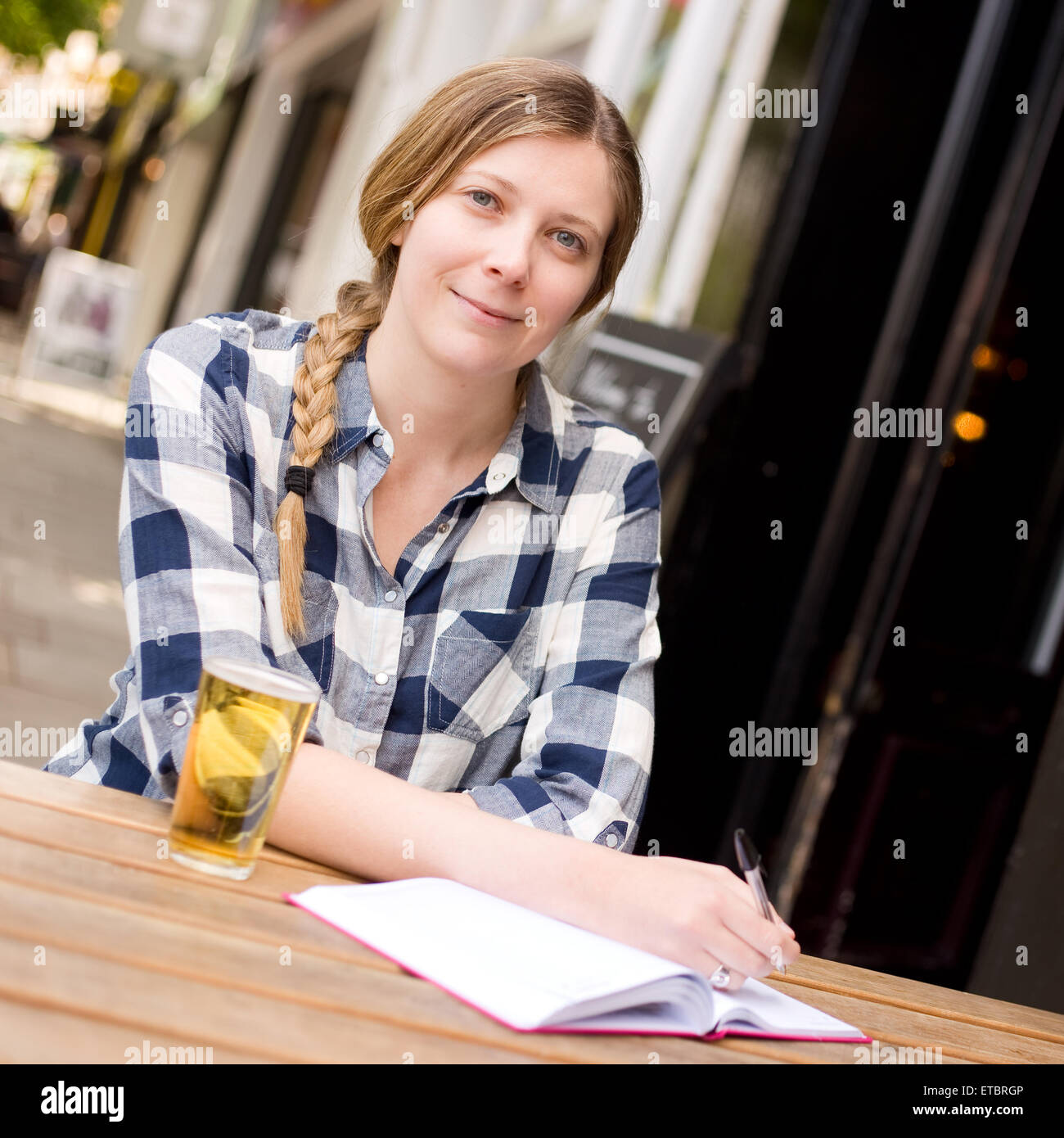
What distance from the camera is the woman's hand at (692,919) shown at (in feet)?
3.29

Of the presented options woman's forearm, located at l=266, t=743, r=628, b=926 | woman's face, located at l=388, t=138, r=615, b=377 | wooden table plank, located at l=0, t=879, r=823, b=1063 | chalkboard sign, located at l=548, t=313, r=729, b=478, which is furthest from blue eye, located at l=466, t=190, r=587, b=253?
chalkboard sign, located at l=548, t=313, r=729, b=478

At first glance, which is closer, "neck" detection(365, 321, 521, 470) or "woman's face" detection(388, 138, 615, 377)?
"woman's face" detection(388, 138, 615, 377)

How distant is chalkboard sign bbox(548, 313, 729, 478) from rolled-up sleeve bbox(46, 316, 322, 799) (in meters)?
1.49

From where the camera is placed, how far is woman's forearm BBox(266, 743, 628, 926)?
1.07m

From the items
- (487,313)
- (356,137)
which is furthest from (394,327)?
(356,137)

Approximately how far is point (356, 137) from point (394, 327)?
591 cm

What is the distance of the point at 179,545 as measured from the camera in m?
1.28

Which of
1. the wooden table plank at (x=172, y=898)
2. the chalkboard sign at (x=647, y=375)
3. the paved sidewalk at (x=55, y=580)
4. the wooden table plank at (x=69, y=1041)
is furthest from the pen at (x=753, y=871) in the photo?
the paved sidewalk at (x=55, y=580)

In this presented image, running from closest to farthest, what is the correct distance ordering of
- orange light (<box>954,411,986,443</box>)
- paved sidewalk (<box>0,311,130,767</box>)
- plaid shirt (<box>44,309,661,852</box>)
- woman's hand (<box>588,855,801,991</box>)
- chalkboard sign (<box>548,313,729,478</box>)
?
woman's hand (<box>588,855,801,991</box>)
plaid shirt (<box>44,309,661,852</box>)
chalkboard sign (<box>548,313,729,478</box>)
orange light (<box>954,411,986,443</box>)
paved sidewalk (<box>0,311,130,767</box>)

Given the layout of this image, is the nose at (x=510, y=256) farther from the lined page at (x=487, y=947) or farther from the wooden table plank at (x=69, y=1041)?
the wooden table plank at (x=69, y=1041)

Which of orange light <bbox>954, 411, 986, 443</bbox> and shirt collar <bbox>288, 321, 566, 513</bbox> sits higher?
orange light <bbox>954, 411, 986, 443</bbox>

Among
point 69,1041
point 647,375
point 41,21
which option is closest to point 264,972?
point 69,1041

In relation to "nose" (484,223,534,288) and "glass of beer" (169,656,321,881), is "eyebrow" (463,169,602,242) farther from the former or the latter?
"glass of beer" (169,656,321,881)

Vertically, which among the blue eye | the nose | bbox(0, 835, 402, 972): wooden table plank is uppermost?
the blue eye
